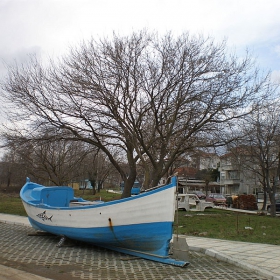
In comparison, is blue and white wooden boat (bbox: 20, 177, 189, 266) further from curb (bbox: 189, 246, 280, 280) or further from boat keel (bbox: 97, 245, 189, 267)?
curb (bbox: 189, 246, 280, 280)

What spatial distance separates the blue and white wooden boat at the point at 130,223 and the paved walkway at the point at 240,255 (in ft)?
4.78

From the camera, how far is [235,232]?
13.7 metres

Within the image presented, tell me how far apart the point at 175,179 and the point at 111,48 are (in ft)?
38.0

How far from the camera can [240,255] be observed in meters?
9.13

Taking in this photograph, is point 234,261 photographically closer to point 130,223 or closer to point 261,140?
point 130,223

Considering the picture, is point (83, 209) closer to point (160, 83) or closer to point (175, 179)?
point (175, 179)

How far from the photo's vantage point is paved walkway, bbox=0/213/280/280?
7.29 metres

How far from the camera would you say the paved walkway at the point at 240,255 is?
23.9ft

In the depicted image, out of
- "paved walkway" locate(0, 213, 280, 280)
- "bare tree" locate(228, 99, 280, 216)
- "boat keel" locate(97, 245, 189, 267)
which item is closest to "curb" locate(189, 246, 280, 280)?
"paved walkway" locate(0, 213, 280, 280)

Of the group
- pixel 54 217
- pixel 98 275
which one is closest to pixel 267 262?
pixel 98 275

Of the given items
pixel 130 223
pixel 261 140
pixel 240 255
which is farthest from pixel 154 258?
pixel 261 140

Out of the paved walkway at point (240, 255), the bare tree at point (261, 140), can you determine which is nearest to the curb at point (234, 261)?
the paved walkway at point (240, 255)

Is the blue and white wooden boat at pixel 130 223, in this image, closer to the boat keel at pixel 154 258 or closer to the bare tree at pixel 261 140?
the boat keel at pixel 154 258

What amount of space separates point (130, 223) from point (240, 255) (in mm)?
2882
